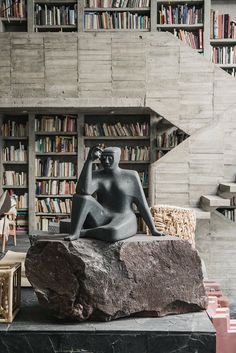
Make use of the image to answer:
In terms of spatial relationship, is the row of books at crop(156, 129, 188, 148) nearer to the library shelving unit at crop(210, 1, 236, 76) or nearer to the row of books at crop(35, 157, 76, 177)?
the library shelving unit at crop(210, 1, 236, 76)

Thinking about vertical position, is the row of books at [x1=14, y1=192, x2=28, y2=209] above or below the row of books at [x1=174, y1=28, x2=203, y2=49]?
below

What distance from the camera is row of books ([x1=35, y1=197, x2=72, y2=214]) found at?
9000mm

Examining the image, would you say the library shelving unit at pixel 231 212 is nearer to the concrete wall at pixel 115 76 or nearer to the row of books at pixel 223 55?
the concrete wall at pixel 115 76

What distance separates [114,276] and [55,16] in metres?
6.35

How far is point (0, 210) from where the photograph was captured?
7.04 meters

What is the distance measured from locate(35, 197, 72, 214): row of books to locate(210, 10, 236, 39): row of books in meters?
3.89

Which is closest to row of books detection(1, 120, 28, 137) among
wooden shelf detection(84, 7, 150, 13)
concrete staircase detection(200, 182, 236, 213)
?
wooden shelf detection(84, 7, 150, 13)

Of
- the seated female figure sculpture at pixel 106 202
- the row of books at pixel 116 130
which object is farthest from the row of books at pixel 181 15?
the seated female figure sculpture at pixel 106 202

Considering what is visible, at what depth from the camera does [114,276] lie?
12.5ft

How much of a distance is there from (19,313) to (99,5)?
6.33 metres

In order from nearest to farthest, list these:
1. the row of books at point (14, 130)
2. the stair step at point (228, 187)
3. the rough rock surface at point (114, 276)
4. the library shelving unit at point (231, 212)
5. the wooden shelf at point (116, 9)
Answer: the rough rock surface at point (114, 276), the stair step at point (228, 187), the library shelving unit at point (231, 212), the wooden shelf at point (116, 9), the row of books at point (14, 130)

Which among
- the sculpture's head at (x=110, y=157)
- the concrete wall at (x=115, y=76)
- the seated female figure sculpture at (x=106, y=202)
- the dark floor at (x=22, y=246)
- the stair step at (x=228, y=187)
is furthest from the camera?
the concrete wall at (x=115, y=76)

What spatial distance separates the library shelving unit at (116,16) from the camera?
8875mm

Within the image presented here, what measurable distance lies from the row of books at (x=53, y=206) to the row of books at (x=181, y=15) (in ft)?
11.7
